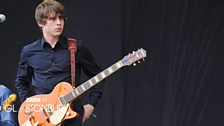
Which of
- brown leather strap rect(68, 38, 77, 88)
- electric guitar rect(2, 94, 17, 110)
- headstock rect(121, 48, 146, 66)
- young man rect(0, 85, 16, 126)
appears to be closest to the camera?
headstock rect(121, 48, 146, 66)

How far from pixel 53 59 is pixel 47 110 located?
0.29 meters

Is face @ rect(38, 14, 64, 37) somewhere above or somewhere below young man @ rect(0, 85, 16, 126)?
above

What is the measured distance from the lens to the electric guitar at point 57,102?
2920 mm

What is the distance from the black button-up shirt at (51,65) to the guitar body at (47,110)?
0.06m

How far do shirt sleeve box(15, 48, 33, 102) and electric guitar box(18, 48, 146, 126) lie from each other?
0.13 metres

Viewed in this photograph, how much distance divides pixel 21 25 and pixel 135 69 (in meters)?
1.00

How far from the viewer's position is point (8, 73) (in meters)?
4.47

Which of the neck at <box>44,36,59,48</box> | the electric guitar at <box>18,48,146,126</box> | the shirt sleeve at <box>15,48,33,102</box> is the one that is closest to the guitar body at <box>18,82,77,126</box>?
the electric guitar at <box>18,48,146,126</box>

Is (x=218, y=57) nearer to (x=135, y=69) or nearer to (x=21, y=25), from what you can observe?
(x=135, y=69)

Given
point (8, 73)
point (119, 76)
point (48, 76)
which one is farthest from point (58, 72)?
point (8, 73)

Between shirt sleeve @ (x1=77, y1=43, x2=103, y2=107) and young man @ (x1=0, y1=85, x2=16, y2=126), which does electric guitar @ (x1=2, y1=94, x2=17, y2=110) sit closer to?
young man @ (x1=0, y1=85, x2=16, y2=126)

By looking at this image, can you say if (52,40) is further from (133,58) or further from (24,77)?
(133,58)

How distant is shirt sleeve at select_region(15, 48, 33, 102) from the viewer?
10.5ft

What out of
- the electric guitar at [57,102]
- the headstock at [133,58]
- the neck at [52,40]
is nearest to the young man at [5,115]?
the electric guitar at [57,102]
